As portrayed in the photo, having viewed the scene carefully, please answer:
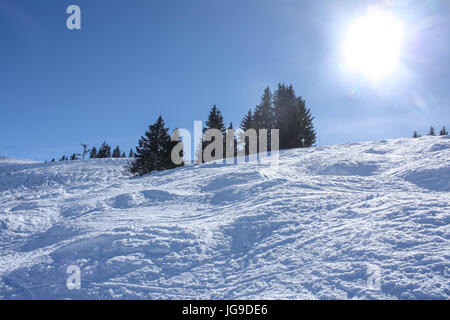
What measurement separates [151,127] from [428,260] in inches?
1159

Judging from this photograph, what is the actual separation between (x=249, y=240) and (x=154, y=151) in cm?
2586

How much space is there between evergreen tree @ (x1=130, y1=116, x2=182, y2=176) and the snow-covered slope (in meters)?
19.4

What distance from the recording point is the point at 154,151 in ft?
97.7

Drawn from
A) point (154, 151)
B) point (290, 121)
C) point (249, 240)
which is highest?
point (290, 121)

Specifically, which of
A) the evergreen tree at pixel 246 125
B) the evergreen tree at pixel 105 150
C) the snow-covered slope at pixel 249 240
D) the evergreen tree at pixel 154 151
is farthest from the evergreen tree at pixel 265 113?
the evergreen tree at pixel 105 150

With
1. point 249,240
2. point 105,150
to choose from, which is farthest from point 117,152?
point 249,240

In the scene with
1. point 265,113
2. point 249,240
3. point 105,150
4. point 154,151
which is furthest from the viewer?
point 105,150

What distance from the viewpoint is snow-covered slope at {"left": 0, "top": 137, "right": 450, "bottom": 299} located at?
13.3ft

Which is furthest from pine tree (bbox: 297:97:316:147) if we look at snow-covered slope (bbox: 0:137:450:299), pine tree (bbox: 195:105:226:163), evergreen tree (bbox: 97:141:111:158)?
evergreen tree (bbox: 97:141:111:158)

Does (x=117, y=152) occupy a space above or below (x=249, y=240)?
above

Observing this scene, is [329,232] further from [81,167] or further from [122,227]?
[81,167]

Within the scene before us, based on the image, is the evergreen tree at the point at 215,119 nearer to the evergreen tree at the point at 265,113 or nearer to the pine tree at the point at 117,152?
the evergreen tree at the point at 265,113

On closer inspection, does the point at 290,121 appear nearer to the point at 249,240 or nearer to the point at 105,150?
the point at 249,240

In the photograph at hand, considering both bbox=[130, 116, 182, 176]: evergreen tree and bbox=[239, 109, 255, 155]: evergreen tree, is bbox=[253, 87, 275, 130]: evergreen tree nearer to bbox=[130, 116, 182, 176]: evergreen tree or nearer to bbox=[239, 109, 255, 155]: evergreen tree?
bbox=[239, 109, 255, 155]: evergreen tree
